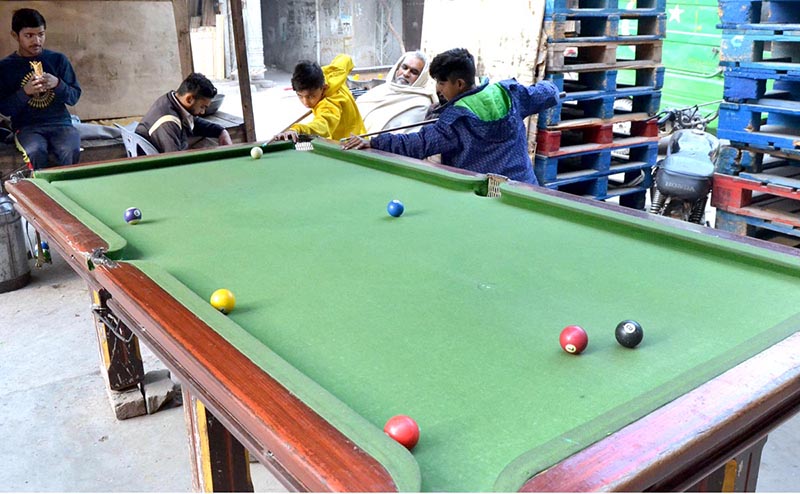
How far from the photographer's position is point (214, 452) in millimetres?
1771

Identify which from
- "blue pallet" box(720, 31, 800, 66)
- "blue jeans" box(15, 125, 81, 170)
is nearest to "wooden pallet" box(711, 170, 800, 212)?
"blue pallet" box(720, 31, 800, 66)

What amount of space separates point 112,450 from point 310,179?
128cm

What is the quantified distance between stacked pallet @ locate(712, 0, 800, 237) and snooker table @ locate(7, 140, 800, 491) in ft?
6.04

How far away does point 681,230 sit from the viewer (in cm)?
195

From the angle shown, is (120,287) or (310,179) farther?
(310,179)

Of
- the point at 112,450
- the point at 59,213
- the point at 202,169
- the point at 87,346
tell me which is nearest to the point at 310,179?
the point at 202,169

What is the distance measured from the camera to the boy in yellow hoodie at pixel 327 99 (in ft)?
13.5

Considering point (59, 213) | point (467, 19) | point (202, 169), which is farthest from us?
point (467, 19)

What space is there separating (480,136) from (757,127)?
5.07 ft

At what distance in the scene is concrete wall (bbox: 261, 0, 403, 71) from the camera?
15102 mm

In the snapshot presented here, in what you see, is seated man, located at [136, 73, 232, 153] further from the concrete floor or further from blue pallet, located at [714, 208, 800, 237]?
blue pallet, located at [714, 208, 800, 237]

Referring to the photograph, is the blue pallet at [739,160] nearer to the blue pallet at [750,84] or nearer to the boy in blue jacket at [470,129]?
the blue pallet at [750,84]

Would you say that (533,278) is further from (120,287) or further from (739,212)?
(739,212)

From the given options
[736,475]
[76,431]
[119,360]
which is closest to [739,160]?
[736,475]
